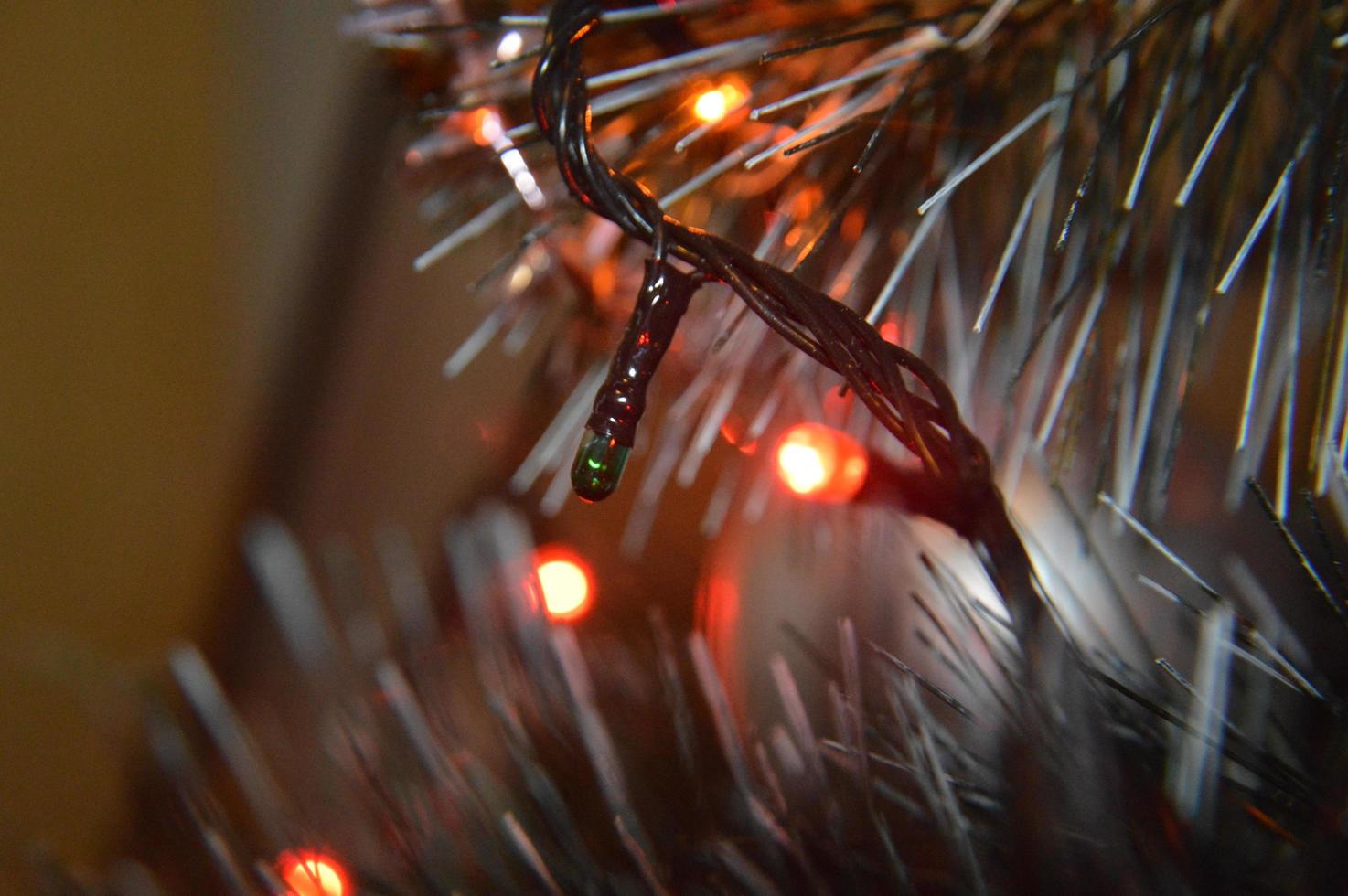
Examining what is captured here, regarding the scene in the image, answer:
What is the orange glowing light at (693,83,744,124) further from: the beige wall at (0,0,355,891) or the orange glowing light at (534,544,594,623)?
the beige wall at (0,0,355,891)

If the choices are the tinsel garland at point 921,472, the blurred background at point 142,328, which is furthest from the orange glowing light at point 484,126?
the blurred background at point 142,328

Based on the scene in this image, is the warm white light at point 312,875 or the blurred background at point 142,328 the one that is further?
the blurred background at point 142,328

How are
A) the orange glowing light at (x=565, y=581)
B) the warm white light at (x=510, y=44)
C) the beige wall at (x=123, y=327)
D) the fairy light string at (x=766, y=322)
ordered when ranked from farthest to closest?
the beige wall at (x=123, y=327) < the orange glowing light at (x=565, y=581) < the warm white light at (x=510, y=44) < the fairy light string at (x=766, y=322)

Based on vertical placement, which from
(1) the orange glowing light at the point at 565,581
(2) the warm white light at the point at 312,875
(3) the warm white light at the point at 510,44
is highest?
(3) the warm white light at the point at 510,44

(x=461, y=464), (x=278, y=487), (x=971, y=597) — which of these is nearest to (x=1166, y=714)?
A: (x=971, y=597)

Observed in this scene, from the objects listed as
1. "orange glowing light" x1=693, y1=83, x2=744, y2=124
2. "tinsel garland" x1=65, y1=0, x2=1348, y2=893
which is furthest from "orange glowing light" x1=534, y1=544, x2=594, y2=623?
"orange glowing light" x1=693, y1=83, x2=744, y2=124

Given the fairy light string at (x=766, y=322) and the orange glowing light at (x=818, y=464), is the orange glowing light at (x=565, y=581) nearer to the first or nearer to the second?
the orange glowing light at (x=818, y=464)

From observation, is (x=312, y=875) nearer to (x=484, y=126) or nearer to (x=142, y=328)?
(x=484, y=126)

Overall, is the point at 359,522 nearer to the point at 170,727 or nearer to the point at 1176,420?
the point at 170,727
